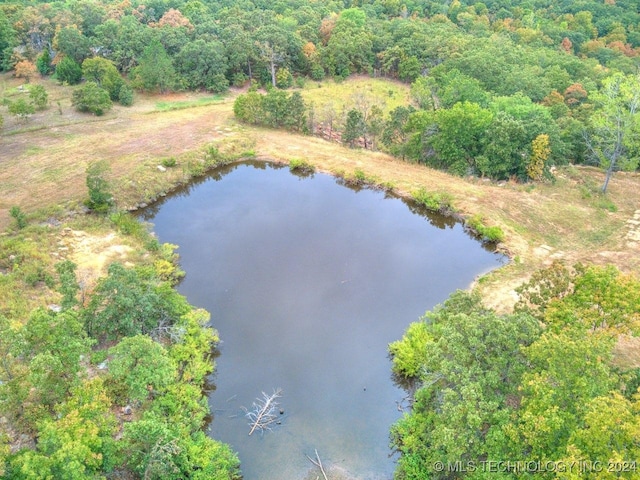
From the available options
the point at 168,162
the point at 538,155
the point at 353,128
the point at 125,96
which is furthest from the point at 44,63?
the point at 538,155

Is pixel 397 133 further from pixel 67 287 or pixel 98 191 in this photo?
pixel 67 287

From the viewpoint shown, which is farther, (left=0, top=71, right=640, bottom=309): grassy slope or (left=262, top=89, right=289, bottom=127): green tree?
(left=262, top=89, right=289, bottom=127): green tree

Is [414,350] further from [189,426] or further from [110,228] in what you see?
[110,228]

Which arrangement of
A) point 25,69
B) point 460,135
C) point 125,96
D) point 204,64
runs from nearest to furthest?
point 460,135, point 125,96, point 204,64, point 25,69

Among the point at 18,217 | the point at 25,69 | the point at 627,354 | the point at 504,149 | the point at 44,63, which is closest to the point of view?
the point at 627,354

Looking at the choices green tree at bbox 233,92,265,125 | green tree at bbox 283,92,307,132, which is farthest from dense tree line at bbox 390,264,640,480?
green tree at bbox 233,92,265,125

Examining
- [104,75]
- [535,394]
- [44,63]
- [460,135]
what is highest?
[44,63]

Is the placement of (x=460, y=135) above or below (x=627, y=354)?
above

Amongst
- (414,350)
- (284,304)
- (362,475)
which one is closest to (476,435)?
(362,475)

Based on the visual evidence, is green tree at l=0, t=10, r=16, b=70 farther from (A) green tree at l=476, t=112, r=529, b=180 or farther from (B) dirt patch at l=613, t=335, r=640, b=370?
(B) dirt patch at l=613, t=335, r=640, b=370
